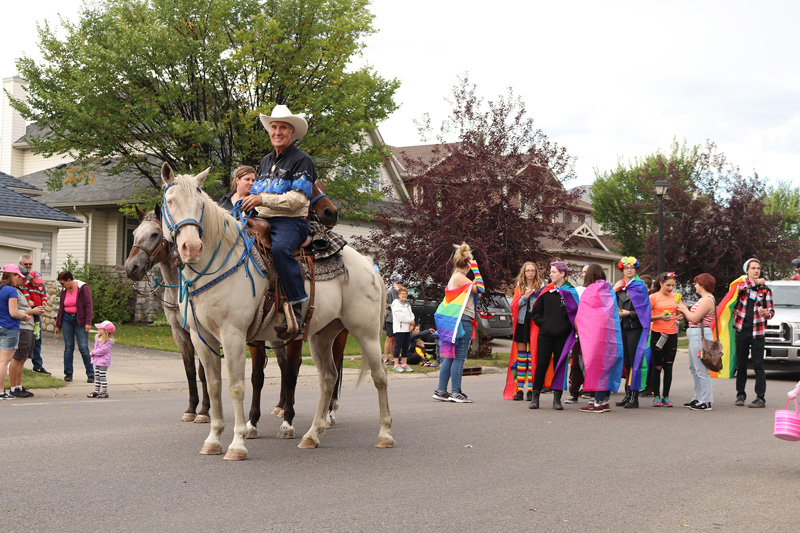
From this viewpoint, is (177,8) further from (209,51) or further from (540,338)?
(540,338)

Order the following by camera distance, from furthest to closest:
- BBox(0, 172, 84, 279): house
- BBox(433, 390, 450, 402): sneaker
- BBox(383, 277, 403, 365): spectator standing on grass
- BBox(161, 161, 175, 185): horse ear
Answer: BBox(0, 172, 84, 279): house
BBox(383, 277, 403, 365): spectator standing on grass
BBox(433, 390, 450, 402): sneaker
BBox(161, 161, 175, 185): horse ear

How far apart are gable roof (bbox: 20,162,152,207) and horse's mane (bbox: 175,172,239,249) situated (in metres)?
23.4

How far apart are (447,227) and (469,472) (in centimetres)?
1400

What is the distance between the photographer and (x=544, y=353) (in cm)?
1178

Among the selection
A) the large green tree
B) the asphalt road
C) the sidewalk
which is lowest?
the sidewalk

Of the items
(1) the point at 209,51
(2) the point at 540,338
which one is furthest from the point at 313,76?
(2) the point at 540,338

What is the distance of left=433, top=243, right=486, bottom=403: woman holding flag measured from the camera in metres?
12.3

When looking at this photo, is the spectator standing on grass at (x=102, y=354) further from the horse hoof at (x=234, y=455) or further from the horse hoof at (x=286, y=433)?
the horse hoof at (x=234, y=455)

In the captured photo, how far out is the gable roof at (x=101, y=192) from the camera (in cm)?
A: 3006

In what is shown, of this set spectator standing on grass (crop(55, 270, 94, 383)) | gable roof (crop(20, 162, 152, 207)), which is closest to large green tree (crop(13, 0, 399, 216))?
gable roof (crop(20, 162, 152, 207))

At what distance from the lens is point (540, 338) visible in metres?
11.9

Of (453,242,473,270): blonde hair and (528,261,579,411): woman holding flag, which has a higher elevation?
(453,242,473,270): blonde hair

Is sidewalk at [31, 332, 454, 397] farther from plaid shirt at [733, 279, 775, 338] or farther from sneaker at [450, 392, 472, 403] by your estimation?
plaid shirt at [733, 279, 775, 338]

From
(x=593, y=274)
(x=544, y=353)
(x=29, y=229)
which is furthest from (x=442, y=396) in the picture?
(x=29, y=229)
